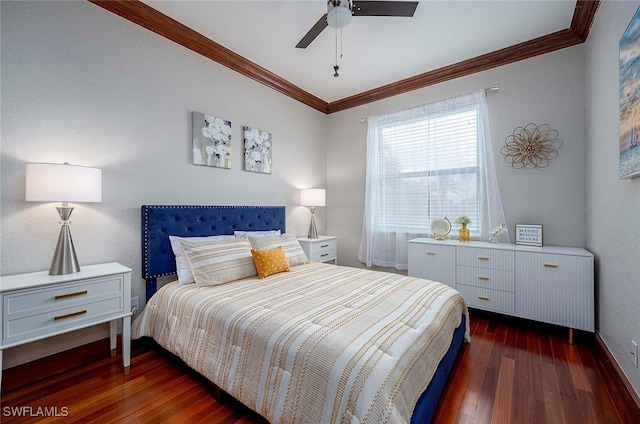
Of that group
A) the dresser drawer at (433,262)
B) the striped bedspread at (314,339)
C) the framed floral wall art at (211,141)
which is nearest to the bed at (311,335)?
the striped bedspread at (314,339)

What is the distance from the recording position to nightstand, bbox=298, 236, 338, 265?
3416 millimetres

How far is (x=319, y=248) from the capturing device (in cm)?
355

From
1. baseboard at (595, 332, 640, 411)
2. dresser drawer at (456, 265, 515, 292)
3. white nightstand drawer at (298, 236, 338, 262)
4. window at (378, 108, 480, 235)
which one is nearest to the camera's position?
baseboard at (595, 332, 640, 411)

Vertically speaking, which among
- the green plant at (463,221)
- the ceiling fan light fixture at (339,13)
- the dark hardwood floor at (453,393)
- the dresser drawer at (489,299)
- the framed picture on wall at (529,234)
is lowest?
the dark hardwood floor at (453,393)

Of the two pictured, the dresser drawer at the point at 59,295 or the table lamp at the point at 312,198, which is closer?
the dresser drawer at the point at 59,295

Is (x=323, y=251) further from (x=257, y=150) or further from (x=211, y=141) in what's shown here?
(x=211, y=141)

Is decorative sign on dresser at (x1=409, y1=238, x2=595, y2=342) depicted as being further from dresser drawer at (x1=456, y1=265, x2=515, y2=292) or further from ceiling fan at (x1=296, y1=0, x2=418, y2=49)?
ceiling fan at (x1=296, y1=0, x2=418, y2=49)

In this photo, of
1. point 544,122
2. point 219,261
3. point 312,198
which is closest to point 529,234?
point 544,122

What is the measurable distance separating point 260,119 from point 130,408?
2.88 meters

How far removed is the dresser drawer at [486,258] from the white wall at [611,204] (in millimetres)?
607

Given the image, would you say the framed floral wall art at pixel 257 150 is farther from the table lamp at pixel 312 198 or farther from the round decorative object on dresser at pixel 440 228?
the round decorative object on dresser at pixel 440 228

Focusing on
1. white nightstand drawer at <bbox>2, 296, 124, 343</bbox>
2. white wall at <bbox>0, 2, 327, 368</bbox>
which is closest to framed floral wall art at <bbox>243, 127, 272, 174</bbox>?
white wall at <bbox>0, 2, 327, 368</bbox>

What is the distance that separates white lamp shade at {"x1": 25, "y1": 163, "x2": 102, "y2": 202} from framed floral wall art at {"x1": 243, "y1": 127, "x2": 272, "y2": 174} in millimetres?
1595

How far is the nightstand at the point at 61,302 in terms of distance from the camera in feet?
4.73
